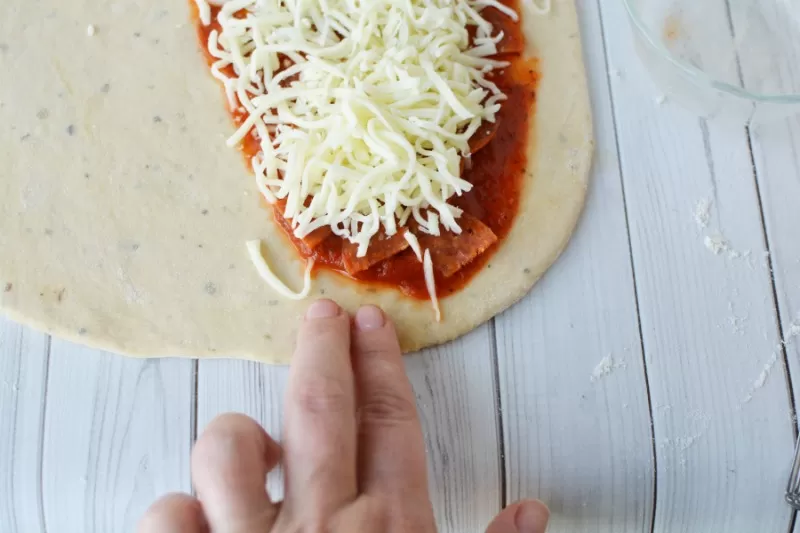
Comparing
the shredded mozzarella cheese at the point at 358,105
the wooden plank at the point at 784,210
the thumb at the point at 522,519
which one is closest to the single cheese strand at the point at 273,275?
the shredded mozzarella cheese at the point at 358,105

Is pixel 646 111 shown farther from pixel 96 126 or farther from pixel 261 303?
pixel 96 126

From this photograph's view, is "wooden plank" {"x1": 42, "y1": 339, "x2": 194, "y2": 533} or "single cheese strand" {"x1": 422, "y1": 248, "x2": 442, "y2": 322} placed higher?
"single cheese strand" {"x1": 422, "y1": 248, "x2": 442, "y2": 322}

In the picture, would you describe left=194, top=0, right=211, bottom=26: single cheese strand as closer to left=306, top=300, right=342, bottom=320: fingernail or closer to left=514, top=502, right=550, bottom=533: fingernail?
left=306, top=300, right=342, bottom=320: fingernail

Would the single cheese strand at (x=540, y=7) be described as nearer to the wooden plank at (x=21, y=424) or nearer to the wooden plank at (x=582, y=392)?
the wooden plank at (x=582, y=392)

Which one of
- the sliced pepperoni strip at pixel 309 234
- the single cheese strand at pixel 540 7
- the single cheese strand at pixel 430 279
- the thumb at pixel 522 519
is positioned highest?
the single cheese strand at pixel 540 7

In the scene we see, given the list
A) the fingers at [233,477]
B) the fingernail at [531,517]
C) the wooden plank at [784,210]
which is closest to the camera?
the fingers at [233,477]

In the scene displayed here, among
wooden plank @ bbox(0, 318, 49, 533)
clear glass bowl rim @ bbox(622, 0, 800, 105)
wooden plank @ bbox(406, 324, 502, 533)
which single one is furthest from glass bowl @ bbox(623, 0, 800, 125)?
wooden plank @ bbox(0, 318, 49, 533)
